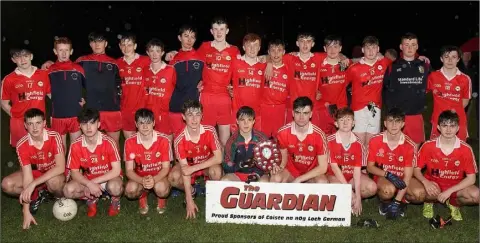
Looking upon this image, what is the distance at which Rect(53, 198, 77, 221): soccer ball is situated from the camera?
4.75m

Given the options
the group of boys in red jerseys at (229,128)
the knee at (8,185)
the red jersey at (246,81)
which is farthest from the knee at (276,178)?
the knee at (8,185)

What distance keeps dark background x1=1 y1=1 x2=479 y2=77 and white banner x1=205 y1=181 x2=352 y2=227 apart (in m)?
11.9

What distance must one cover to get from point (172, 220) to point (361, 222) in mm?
1710

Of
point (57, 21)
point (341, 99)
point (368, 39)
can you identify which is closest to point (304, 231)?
point (341, 99)

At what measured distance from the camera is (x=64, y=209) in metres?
4.76

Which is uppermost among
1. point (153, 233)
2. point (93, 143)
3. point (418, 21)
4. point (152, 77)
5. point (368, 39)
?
point (418, 21)

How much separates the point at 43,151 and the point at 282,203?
235 centimetres

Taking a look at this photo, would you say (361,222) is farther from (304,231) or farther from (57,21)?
(57,21)

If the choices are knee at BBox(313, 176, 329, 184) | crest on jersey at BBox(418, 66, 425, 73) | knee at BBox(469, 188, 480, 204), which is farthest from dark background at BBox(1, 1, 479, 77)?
knee at BBox(469, 188, 480, 204)

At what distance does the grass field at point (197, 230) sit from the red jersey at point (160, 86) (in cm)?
134

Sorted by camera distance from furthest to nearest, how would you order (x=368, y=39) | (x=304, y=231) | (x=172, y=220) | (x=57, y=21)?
1. (x=57, y=21)
2. (x=368, y=39)
3. (x=172, y=220)
4. (x=304, y=231)

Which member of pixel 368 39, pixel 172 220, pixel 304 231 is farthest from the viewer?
pixel 368 39

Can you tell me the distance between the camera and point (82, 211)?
505cm

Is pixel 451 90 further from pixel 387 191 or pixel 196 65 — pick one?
pixel 196 65
